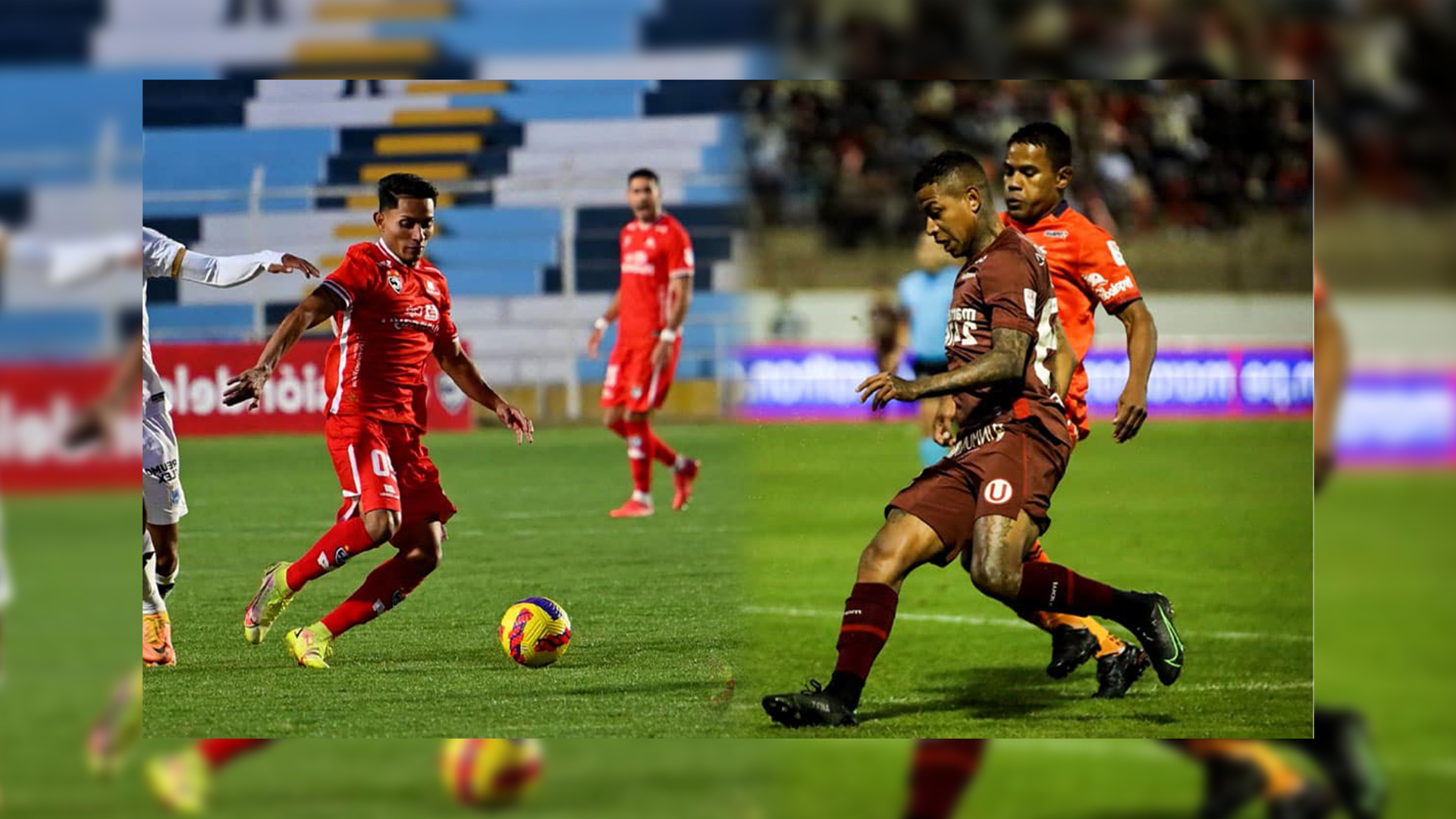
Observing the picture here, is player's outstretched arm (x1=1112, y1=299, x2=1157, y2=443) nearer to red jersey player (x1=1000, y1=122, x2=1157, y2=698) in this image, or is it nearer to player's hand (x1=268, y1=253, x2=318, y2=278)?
red jersey player (x1=1000, y1=122, x2=1157, y2=698)

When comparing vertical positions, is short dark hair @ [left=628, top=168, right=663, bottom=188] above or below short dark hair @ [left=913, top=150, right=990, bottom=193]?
above

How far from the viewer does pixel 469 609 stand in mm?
3982

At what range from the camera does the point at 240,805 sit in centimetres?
364

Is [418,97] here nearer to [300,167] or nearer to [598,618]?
[300,167]

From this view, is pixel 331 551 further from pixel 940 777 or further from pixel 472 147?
pixel 940 777

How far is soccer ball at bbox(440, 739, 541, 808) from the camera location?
3.62 meters

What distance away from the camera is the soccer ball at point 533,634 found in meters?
3.98

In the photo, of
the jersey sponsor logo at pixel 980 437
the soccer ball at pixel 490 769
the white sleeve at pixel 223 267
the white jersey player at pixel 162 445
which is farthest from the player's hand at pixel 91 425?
the jersey sponsor logo at pixel 980 437

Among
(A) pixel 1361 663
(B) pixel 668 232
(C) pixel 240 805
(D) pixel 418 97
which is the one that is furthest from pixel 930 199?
(C) pixel 240 805

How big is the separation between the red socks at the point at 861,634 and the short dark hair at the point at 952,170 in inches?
35.8

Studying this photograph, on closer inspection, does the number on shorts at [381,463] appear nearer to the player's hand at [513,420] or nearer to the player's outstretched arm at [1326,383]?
the player's hand at [513,420]

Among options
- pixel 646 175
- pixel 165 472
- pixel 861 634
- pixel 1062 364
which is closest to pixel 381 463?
pixel 165 472

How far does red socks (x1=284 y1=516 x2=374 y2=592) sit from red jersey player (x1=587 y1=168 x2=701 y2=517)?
656 mm

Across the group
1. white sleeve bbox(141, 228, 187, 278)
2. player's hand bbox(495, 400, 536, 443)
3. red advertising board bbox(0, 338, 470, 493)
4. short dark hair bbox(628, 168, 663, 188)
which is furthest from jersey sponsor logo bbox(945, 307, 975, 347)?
white sleeve bbox(141, 228, 187, 278)
